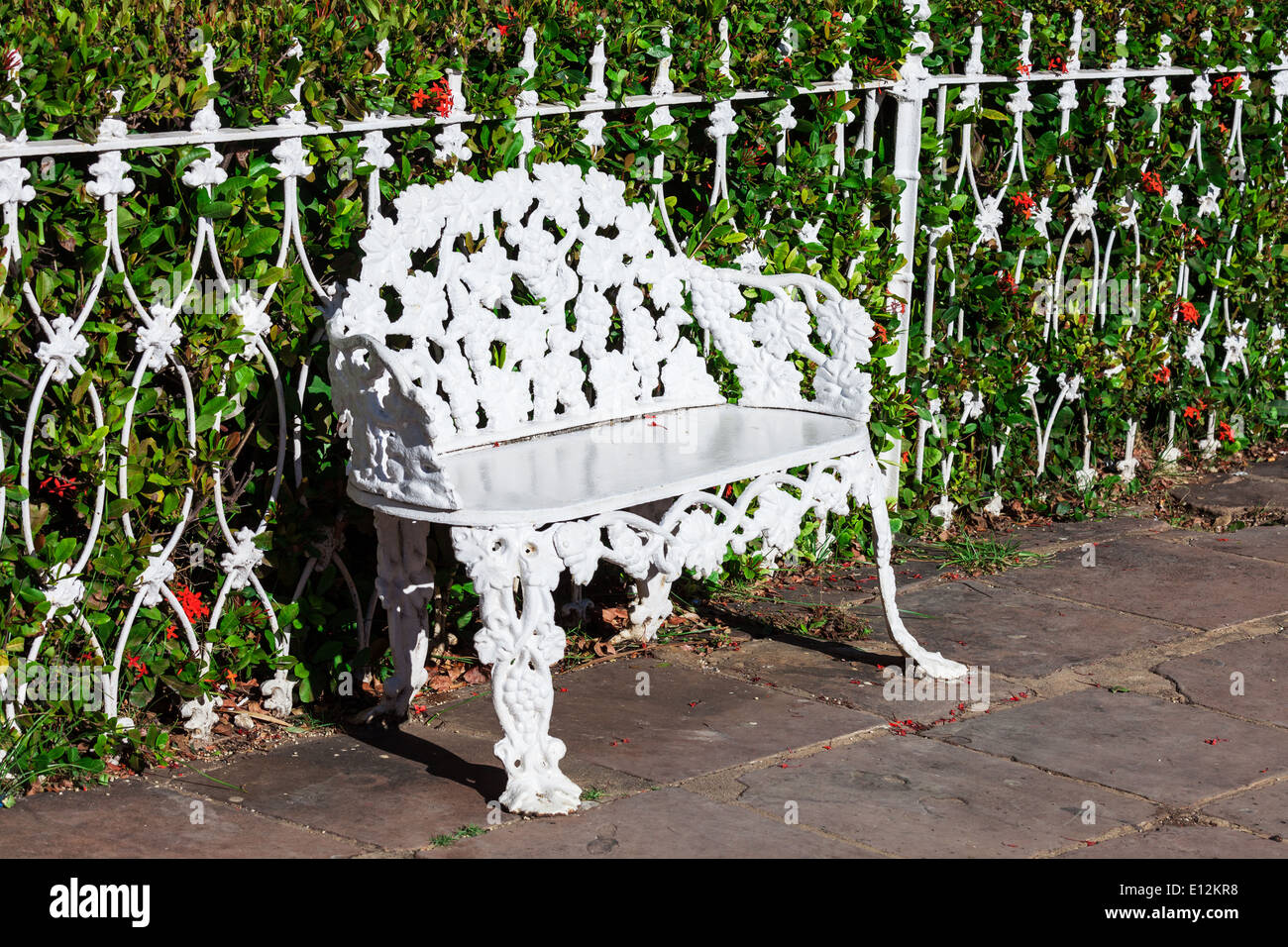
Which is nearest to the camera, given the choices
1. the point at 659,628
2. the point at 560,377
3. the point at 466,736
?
Result: the point at 466,736

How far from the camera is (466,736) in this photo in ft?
14.7

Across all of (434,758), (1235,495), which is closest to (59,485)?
(434,758)

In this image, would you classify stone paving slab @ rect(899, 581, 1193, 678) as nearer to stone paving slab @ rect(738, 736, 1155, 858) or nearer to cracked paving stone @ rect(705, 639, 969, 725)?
cracked paving stone @ rect(705, 639, 969, 725)

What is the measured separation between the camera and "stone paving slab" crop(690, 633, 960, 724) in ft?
15.5

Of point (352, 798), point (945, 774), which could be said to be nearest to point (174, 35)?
point (352, 798)

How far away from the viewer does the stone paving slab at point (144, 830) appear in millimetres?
3754

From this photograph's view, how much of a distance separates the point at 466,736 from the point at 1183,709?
2002 millimetres

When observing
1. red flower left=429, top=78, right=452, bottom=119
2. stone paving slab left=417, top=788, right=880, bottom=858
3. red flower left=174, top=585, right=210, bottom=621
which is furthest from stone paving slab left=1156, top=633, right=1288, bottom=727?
red flower left=174, top=585, right=210, bottom=621

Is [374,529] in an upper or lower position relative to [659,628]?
upper

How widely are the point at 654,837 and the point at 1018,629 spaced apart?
6.38 feet

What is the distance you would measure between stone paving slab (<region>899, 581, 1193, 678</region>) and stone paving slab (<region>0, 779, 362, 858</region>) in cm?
218

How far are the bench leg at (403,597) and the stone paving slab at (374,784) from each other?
96 mm

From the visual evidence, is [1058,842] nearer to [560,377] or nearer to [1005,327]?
[560,377]

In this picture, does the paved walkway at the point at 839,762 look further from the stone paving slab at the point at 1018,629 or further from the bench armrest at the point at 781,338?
the bench armrest at the point at 781,338
